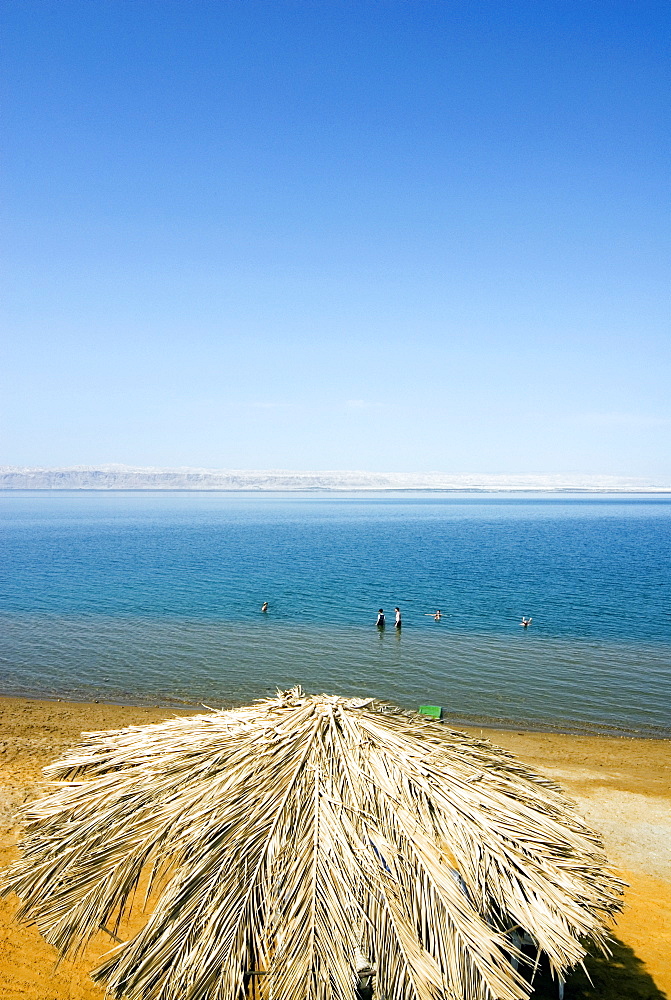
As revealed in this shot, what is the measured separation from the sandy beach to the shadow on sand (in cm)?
1

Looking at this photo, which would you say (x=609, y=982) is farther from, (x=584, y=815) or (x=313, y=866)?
(x=313, y=866)

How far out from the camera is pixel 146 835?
6.17 meters

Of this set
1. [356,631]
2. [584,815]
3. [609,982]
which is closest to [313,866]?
[609,982]

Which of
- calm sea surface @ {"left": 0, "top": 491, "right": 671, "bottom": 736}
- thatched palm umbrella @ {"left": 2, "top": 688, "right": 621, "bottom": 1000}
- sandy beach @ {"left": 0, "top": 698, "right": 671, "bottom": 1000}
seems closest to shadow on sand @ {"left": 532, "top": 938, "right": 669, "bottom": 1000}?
sandy beach @ {"left": 0, "top": 698, "right": 671, "bottom": 1000}

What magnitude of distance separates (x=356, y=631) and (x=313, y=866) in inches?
979

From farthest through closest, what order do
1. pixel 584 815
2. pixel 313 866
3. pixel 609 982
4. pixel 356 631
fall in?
pixel 356 631
pixel 584 815
pixel 609 982
pixel 313 866

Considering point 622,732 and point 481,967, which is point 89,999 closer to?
point 481,967

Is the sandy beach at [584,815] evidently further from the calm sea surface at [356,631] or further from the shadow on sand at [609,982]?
the calm sea surface at [356,631]

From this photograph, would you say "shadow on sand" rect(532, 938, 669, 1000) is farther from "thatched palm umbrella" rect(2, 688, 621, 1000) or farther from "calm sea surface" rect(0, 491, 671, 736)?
"calm sea surface" rect(0, 491, 671, 736)

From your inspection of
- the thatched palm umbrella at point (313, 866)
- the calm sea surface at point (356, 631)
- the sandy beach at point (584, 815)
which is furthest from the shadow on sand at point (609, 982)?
the calm sea surface at point (356, 631)

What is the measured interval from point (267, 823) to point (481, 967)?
7.17 ft

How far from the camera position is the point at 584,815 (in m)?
12.9

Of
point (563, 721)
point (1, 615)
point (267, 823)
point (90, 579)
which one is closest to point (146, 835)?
point (267, 823)

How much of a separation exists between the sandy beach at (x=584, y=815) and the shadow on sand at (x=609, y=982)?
0.01m
